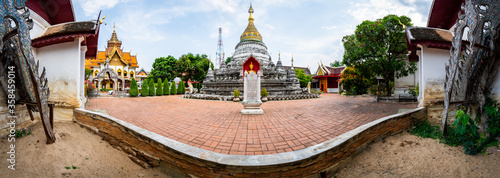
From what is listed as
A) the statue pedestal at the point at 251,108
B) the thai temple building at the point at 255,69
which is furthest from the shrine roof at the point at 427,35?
the thai temple building at the point at 255,69

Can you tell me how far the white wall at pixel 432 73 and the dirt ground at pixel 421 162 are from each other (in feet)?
8.06

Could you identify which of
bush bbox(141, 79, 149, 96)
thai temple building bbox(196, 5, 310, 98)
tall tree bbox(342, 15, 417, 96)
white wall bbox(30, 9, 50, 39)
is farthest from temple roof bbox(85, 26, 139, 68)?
tall tree bbox(342, 15, 417, 96)

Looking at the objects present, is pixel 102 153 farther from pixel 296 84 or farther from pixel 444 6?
pixel 296 84

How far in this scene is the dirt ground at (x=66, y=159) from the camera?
256 cm

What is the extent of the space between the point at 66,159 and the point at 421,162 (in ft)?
20.5

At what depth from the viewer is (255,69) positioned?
16.8m

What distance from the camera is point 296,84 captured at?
56.7 ft

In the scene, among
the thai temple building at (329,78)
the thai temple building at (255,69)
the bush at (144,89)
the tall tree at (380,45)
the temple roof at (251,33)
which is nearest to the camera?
the tall tree at (380,45)

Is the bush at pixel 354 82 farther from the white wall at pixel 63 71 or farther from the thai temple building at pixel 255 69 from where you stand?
the white wall at pixel 63 71

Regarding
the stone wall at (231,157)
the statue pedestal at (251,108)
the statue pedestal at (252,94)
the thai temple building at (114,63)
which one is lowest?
the stone wall at (231,157)

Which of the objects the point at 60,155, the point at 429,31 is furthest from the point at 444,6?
the point at 60,155

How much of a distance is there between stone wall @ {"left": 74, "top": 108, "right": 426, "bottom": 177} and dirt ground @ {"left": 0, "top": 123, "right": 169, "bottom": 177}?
0.18 meters

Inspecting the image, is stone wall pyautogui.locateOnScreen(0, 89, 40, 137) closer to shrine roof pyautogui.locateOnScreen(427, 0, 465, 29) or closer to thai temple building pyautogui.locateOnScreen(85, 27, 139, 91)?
shrine roof pyautogui.locateOnScreen(427, 0, 465, 29)

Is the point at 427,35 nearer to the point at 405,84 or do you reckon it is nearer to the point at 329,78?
the point at 405,84
